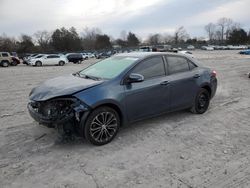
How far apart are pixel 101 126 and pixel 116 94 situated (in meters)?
0.62

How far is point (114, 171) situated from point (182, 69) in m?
3.07

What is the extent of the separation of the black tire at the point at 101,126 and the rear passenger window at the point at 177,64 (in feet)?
5.78

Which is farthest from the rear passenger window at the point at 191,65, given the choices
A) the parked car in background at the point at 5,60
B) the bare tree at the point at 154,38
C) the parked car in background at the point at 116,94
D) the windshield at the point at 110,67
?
the bare tree at the point at 154,38

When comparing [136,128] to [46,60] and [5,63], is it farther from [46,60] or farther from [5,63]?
[46,60]

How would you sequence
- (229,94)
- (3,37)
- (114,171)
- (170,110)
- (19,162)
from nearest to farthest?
(114,171) → (19,162) → (170,110) → (229,94) → (3,37)

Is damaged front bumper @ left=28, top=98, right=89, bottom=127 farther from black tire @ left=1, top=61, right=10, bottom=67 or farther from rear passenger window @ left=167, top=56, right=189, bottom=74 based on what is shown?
black tire @ left=1, top=61, right=10, bottom=67

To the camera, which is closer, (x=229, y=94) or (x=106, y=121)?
→ (x=106, y=121)

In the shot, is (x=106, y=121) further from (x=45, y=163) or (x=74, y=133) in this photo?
(x=45, y=163)

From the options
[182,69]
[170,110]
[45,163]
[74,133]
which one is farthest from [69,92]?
[182,69]

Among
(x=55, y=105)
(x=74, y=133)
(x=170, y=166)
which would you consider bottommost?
(x=170, y=166)

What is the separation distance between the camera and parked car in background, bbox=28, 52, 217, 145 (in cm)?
418

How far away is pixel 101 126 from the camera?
14.4ft

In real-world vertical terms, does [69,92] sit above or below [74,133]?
above

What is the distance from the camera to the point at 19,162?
12.5 ft
